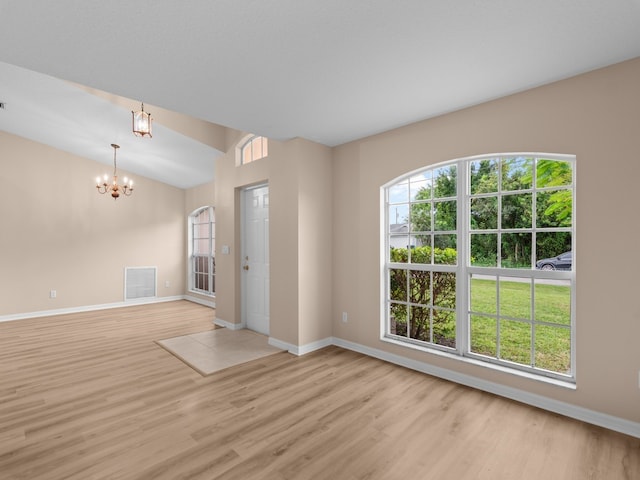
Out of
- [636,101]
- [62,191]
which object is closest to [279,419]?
[636,101]

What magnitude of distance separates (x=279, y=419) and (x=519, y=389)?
1.98 meters

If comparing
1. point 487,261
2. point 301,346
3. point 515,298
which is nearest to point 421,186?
point 487,261

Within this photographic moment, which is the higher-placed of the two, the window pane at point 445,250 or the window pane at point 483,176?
the window pane at point 483,176

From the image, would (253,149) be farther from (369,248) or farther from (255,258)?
(369,248)

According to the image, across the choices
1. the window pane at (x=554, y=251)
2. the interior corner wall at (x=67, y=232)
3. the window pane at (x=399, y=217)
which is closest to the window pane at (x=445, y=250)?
the window pane at (x=399, y=217)

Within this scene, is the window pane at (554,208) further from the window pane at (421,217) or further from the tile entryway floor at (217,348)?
the tile entryway floor at (217,348)

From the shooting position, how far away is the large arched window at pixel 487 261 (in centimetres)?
262

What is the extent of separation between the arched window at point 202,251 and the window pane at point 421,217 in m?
4.66

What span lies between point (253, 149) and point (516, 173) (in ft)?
11.3

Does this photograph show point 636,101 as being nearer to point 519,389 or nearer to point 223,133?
point 519,389

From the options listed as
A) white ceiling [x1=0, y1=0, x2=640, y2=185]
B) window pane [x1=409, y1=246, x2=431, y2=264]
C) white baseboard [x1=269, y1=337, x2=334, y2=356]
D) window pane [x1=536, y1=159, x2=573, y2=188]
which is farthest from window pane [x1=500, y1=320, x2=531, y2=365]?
white ceiling [x1=0, y1=0, x2=640, y2=185]

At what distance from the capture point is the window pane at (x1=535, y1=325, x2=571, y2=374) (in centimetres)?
271

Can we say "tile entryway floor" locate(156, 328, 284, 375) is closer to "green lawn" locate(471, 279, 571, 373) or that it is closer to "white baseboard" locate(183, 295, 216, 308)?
"white baseboard" locate(183, 295, 216, 308)

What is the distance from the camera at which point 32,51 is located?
2047 mm
